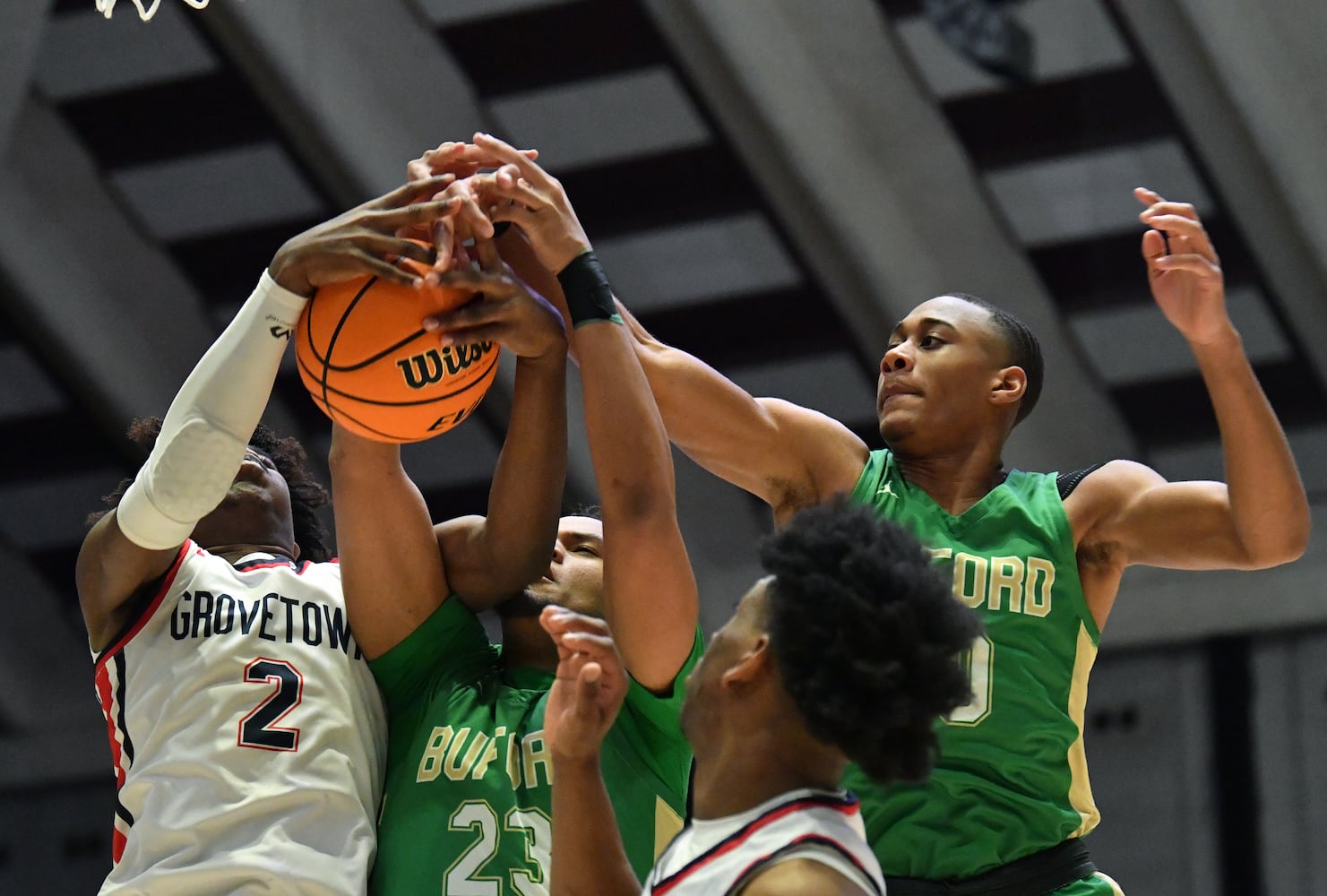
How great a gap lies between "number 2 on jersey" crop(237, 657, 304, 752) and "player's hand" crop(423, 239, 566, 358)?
668 mm

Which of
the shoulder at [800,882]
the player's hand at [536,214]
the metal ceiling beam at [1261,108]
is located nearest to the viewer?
the shoulder at [800,882]

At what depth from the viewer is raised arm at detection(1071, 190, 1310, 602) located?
10.1 ft

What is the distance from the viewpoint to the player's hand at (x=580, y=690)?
7.79 feet

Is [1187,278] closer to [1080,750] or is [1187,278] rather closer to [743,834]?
[1080,750]

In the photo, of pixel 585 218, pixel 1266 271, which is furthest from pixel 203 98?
pixel 1266 271

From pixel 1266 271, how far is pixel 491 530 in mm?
5110

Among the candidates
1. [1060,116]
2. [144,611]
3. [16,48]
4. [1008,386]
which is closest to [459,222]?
[144,611]

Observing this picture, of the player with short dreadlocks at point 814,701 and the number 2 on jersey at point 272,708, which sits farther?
the number 2 on jersey at point 272,708

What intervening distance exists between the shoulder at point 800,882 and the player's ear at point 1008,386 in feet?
4.86

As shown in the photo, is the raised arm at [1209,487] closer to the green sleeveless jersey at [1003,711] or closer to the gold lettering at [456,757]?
the green sleeveless jersey at [1003,711]

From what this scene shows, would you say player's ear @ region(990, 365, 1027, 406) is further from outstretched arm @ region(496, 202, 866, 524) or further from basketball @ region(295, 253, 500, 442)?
basketball @ region(295, 253, 500, 442)

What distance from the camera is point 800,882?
6.60 ft

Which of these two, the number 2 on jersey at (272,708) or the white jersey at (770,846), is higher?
the number 2 on jersey at (272,708)

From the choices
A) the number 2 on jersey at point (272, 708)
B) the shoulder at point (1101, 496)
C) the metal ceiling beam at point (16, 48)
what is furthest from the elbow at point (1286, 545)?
the metal ceiling beam at point (16, 48)
